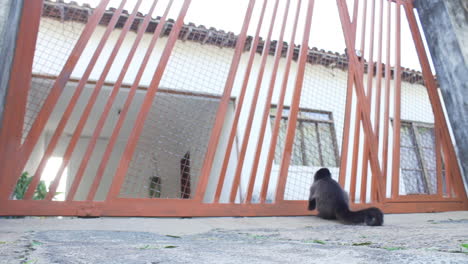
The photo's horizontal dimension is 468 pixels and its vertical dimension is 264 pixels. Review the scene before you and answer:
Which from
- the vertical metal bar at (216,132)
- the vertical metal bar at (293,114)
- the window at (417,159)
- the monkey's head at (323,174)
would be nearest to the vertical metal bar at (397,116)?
the monkey's head at (323,174)

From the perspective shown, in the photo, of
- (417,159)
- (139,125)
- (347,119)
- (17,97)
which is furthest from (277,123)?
(417,159)

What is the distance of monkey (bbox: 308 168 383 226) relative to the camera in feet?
8.01

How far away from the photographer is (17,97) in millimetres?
2283

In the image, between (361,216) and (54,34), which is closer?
(361,216)

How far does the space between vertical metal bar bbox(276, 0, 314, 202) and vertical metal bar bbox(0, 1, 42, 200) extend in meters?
1.92

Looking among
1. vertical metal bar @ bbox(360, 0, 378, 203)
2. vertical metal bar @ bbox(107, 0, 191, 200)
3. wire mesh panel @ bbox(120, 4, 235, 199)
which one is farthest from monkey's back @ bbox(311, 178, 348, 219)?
wire mesh panel @ bbox(120, 4, 235, 199)

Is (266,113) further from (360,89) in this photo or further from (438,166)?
(438,166)

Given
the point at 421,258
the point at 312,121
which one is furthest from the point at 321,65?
the point at 421,258

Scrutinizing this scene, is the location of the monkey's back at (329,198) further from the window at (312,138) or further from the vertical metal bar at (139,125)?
the window at (312,138)

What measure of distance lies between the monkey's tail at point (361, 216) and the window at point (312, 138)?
3.63 meters

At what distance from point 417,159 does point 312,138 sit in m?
2.69

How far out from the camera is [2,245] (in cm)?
116

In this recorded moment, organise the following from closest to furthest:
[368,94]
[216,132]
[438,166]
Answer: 1. [216,132]
2. [368,94]
3. [438,166]

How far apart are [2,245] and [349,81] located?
3.01 meters
